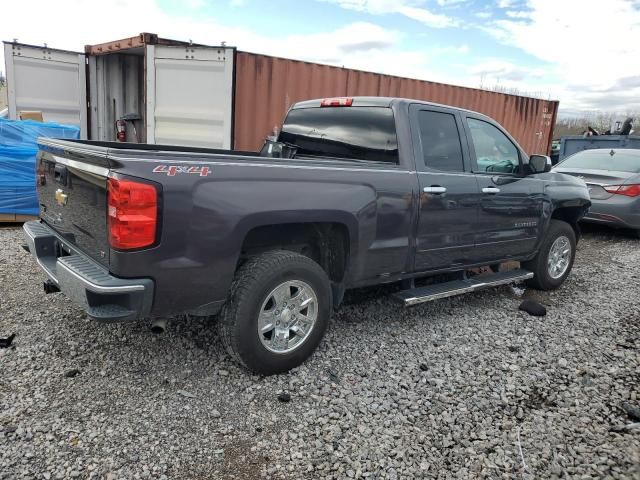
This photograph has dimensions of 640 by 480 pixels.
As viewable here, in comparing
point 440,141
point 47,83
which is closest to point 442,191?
point 440,141

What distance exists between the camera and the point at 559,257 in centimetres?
575

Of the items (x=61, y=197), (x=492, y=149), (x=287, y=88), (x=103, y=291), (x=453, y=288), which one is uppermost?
(x=287, y=88)

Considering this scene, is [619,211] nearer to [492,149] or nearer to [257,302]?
[492,149]

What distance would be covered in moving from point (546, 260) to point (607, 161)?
182 inches

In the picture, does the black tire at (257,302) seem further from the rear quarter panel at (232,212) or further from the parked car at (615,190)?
the parked car at (615,190)

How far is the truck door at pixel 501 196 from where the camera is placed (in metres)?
4.52

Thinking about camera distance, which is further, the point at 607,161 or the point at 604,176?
the point at 607,161

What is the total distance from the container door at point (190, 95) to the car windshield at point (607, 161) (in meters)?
6.19

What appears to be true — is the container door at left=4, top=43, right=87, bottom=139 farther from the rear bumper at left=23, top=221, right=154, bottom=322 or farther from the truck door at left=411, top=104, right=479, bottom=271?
the truck door at left=411, top=104, right=479, bottom=271

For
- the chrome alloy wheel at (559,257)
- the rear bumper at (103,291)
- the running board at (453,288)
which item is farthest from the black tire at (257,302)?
the chrome alloy wheel at (559,257)

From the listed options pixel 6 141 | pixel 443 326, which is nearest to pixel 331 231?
pixel 443 326

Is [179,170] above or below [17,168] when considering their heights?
above

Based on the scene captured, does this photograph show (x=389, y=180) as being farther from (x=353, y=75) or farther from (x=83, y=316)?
(x=353, y=75)

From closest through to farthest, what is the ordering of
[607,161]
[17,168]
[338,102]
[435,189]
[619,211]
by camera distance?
1. [435,189]
2. [338,102]
3. [17,168]
4. [619,211]
5. [607,161]
